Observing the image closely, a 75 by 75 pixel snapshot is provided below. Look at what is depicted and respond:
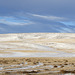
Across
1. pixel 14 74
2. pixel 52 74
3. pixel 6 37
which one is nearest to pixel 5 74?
pixel 14 74

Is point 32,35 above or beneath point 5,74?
above

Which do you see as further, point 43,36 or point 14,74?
point 43,36

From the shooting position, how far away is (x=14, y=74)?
585 inches

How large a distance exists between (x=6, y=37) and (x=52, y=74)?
57.2 metres

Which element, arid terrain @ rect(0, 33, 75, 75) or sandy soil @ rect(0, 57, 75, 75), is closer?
sandy soil @ rect(0, 57, 75, 75)

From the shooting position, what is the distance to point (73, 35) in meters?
72.2

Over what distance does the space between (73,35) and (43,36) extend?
30.2ft

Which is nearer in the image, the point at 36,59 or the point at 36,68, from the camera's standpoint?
the point at 36,68

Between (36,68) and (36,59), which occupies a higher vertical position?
(36,59)

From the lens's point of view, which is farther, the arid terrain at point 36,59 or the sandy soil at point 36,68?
the arid terrain at point 36,59

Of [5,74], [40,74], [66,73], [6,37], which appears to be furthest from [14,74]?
[6,37]

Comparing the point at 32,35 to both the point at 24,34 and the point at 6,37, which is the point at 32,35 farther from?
the point at 6,37

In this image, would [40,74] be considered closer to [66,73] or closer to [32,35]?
[66,73]

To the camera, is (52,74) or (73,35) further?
(73,35)
